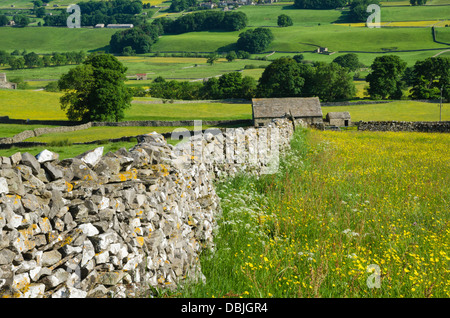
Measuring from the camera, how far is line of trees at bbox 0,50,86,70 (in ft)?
492

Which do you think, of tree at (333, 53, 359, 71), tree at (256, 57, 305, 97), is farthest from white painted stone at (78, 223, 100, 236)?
tree at (333, 53, 359, 71)

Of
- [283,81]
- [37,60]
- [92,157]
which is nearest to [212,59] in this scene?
[37,60]

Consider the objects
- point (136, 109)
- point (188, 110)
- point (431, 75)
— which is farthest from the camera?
point (431, 75)

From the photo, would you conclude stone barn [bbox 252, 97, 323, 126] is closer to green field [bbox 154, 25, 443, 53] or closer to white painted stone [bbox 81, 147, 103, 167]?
white painted stone [bbox 81, 147, 103, 167]

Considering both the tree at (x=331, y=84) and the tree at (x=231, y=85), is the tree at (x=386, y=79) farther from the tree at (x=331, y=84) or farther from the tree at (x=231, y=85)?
the tree at (x=231, y=85)

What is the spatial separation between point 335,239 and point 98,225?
393 centimetres

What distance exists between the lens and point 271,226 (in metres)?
7.71

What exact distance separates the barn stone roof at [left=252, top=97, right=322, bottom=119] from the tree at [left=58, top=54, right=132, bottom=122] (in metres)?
20.6

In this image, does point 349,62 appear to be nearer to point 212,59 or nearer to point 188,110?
point 212,59

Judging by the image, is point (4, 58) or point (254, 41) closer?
point (4, 58)

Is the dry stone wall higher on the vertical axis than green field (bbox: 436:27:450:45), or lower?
lower

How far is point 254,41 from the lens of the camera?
575ft
